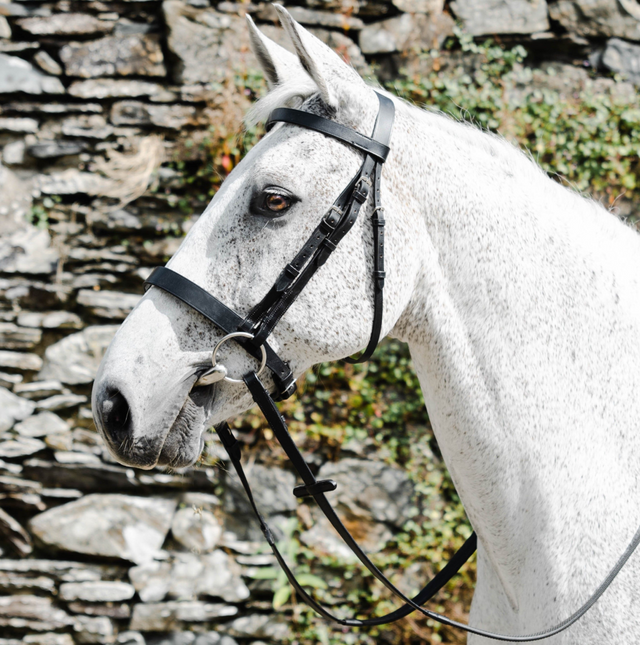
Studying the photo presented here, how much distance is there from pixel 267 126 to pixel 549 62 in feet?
11.9

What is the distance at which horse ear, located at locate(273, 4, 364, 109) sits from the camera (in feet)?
4.40

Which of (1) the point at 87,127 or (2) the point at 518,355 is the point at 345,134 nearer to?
(2) the point at 518,355

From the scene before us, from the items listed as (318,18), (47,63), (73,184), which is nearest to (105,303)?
(73,184)

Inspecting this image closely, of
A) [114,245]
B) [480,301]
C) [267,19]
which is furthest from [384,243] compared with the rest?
[267,19]

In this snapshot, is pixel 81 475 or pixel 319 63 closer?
pixel 319 63

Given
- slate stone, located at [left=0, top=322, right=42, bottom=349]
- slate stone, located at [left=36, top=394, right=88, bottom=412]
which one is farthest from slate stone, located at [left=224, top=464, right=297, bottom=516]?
slate stone, located at [left=0, top=322, right=42, bottom=349]

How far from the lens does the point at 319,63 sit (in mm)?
1452

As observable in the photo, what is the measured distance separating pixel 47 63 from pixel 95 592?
3812mm

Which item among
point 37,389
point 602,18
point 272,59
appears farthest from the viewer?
point 602,18

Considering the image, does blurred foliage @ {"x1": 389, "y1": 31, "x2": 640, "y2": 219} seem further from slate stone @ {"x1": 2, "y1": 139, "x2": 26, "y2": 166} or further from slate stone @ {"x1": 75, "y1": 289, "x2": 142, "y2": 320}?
slate stone @ {"x1": 2, "y1": 139, "x2": 26, "y2": 166}

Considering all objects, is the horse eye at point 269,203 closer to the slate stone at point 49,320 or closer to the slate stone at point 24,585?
the slate stone at point 49,320

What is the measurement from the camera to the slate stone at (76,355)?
3.91 metres

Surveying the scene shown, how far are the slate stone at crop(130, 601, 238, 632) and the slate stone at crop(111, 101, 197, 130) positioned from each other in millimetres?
3445

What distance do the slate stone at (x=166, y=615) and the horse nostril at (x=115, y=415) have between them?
9.41 ft
